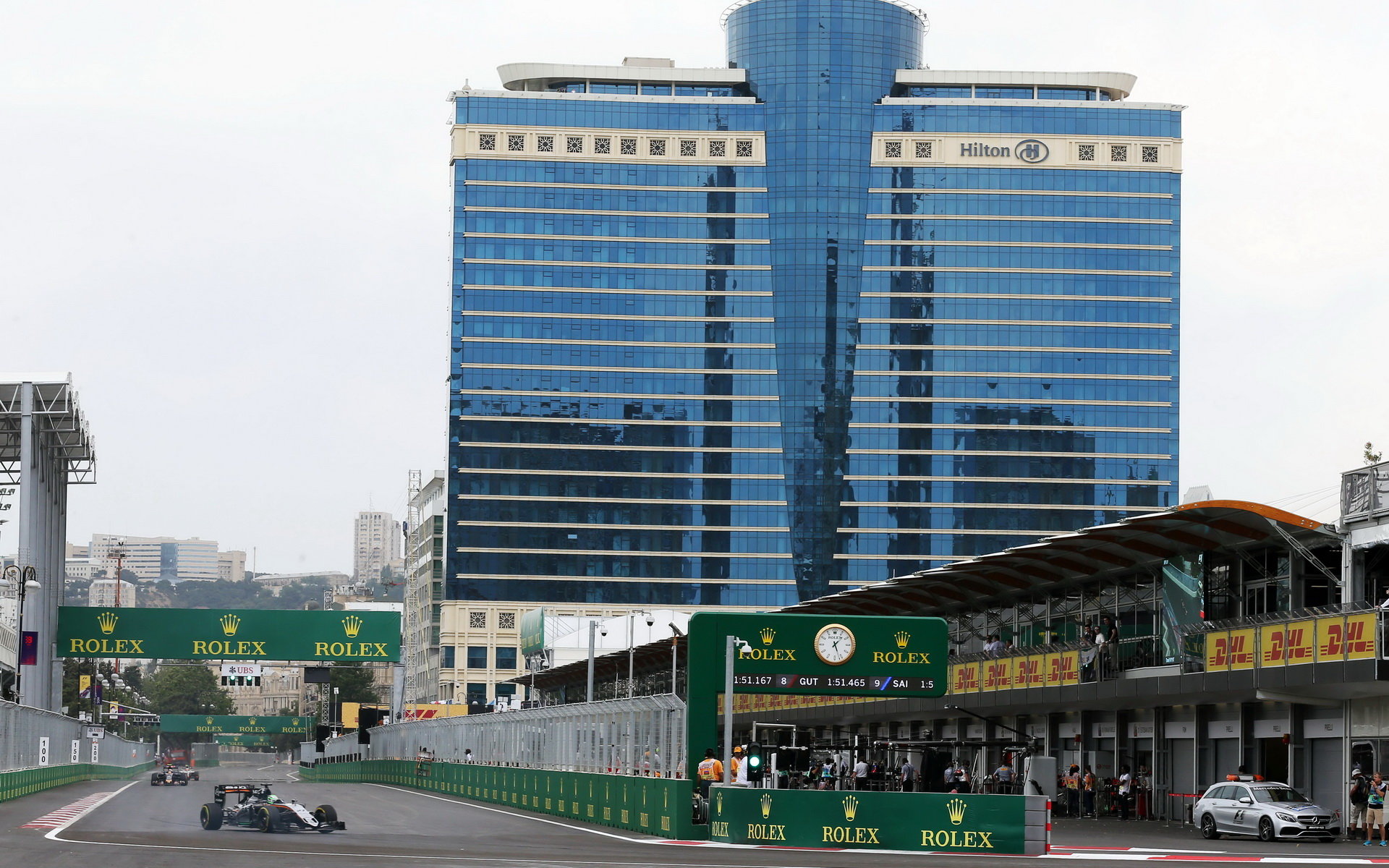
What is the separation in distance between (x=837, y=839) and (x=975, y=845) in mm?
2343

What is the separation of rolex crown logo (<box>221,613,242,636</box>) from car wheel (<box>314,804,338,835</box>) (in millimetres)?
48003

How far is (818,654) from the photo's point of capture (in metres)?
36.1

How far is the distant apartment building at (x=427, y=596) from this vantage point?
166625 mm

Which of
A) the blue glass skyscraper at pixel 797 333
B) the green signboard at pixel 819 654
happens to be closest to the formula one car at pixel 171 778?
the green signboard at pixel 819 654

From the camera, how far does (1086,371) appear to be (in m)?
143

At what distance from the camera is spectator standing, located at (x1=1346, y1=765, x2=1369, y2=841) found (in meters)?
37.8

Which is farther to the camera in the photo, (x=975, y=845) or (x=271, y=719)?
(x=271, y=719)

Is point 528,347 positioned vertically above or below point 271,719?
above

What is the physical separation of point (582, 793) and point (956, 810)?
11.7 metres

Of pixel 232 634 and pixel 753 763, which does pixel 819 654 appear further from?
pixel 232 634

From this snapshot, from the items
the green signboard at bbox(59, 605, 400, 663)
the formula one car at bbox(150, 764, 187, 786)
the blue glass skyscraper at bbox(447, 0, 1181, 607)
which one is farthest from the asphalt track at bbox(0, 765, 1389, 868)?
the blue glass skyscraper at bbox(447, 0, 1181, 607)

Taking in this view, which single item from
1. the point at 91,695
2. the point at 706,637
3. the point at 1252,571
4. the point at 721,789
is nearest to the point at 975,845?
the point at 721,789

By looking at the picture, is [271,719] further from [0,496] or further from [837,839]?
[837,839]

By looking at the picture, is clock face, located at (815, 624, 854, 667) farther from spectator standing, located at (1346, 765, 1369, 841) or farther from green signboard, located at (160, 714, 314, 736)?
green signboard, located at (160, 714, 314, 736)
